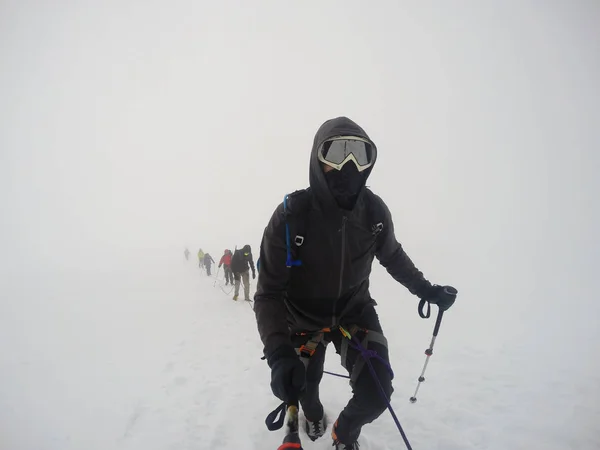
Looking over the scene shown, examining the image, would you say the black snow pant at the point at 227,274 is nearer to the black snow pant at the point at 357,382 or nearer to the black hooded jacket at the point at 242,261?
the black hooded jacket at the point at 242,261

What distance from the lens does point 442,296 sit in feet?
10.6

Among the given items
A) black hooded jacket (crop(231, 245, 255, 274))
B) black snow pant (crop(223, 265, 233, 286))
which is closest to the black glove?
black hooded jacket (crop(231, 245, 255, 274))

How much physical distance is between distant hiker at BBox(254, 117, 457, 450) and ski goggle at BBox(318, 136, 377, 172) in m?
0.01

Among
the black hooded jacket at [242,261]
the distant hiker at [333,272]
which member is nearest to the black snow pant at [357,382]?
the distant hiker at [333,272]

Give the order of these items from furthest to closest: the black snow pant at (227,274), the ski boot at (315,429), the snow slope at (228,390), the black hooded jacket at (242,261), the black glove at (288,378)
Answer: the black snow pant at (227,274) < the black hooded jacket at (242,261) < the snow slope at (228,390) < the ski boot at (315,429) < the black glove at (288,378)

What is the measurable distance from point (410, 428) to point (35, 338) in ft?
31.5

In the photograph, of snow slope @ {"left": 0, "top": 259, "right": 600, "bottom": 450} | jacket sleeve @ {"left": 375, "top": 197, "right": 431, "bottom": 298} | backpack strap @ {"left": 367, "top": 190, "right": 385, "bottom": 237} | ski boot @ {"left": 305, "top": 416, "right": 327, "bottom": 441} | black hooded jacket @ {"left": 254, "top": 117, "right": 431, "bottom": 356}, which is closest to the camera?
black hooded jacket @ {"left": 254, "top": 117, "right": 431, "bottom": 356}

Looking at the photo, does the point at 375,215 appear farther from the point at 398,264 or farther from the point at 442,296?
the point at 442,296

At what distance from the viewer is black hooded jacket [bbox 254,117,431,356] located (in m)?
2.81

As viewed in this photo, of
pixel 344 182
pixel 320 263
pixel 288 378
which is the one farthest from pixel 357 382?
pixel 344 182

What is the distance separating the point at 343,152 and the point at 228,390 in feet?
15.0

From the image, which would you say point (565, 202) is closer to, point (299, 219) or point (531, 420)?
point (531, 420)

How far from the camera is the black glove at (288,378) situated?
7.50 ft

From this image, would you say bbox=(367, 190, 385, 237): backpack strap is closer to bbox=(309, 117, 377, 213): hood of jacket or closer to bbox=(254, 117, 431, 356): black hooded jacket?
bbox=(254, 117, 431, 356): black hooded jacket
